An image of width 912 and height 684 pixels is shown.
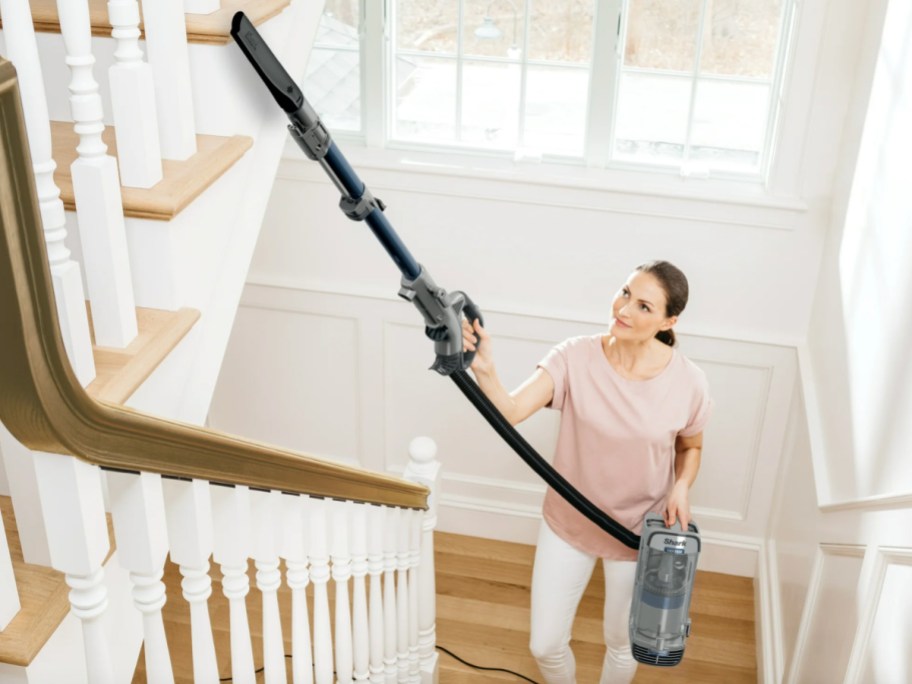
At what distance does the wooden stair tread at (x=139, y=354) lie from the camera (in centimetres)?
120

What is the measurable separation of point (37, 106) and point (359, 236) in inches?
94.3

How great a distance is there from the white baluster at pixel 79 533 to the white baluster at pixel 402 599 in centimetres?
108

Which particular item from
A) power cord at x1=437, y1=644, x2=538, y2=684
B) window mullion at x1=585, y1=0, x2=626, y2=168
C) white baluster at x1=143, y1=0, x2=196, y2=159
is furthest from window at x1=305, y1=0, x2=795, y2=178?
white baluster at x1=143, y1=0, x2=196, y2=159

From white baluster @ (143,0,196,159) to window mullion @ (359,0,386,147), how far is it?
1948 mm

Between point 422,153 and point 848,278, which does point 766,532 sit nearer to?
point 848,278

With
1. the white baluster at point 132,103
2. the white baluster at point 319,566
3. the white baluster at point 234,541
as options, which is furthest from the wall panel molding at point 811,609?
the white baluster at point 132,103

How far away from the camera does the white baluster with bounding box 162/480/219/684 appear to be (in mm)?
1059

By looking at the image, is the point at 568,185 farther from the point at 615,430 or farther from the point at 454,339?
the point at 454,339

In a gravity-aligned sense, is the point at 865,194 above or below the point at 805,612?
above

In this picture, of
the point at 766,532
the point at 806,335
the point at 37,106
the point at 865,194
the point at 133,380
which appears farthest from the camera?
the point at 766,532

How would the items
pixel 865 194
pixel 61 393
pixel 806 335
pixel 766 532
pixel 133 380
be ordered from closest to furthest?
pixel 61 393 → pixel 133 380 → pixel 865 194 → pixel 806 335 → pixel 766 532

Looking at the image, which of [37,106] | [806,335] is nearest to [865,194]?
[806,335]

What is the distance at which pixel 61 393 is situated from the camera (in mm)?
801

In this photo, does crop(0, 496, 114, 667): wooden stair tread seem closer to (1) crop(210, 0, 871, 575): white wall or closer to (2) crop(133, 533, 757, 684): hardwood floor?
(2) crop(133, 533, 757, 684): hardwood floor
